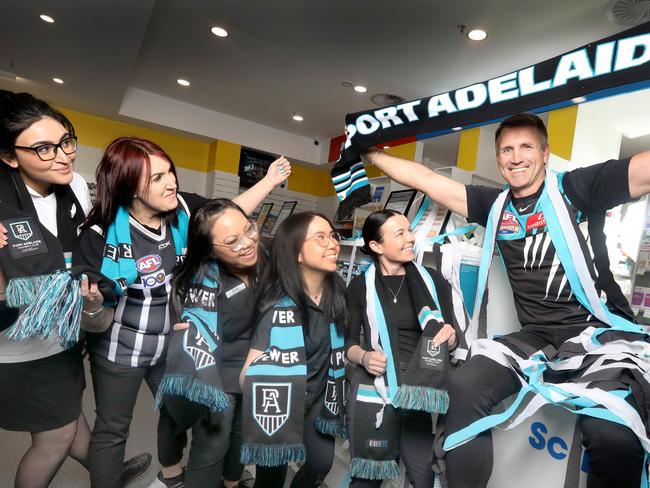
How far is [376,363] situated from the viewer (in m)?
1.48

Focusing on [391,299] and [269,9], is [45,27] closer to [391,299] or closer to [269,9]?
[269,9]

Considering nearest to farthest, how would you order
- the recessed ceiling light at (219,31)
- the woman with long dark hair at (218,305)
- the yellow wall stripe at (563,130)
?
the woman with long dark hair at (218,305)
the yellow wall stripe at (563,130)
the recessed ceiling light at (219,31)

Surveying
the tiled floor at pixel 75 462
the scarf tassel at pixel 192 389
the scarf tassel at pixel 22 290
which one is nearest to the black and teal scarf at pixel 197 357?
the scarf tassel at pixel 192 389

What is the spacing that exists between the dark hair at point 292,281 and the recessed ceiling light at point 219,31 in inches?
150

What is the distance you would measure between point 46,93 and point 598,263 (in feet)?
25.1

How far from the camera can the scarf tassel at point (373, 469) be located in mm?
1456

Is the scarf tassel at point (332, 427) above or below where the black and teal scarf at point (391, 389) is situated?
below

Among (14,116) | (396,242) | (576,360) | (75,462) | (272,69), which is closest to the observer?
(576,360)

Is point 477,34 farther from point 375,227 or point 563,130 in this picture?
point 375,227

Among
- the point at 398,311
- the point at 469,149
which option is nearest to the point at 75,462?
the point at 398,311

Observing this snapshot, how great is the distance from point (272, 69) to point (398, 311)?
4.71m

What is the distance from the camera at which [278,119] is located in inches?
295

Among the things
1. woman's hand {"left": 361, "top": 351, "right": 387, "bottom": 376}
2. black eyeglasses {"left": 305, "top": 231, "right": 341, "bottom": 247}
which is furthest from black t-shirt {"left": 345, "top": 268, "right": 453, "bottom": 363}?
black eyeglasses {"left": 305, "top": 231, "right": 341, "bottom": 247}

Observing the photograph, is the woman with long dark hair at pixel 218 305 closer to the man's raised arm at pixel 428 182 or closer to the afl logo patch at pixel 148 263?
the afl logo patch at pixel 148 263
